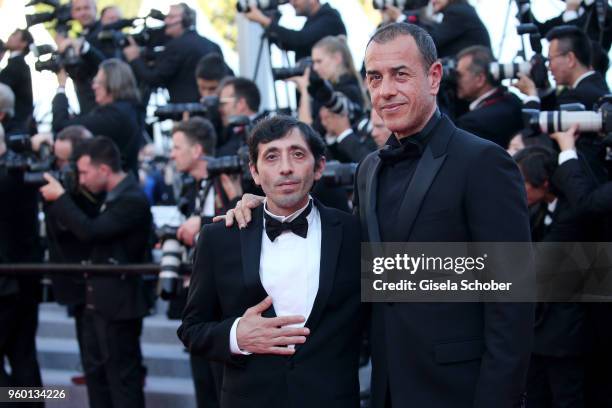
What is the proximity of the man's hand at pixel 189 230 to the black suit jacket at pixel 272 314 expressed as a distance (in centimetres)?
204

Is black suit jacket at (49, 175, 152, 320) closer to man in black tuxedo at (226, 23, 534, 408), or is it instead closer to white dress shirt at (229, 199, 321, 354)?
white dress shirt at (229, 199, 321, 354)

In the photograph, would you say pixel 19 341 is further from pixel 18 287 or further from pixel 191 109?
pixel 191 109

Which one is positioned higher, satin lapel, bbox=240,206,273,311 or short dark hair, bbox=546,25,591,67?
short dark hair, bbox=546,25,591,67

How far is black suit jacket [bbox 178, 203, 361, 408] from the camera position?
3055 mm

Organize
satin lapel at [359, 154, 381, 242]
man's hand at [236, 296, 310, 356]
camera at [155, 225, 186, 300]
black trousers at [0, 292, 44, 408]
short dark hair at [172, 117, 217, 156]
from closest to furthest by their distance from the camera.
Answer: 1. satin lapel at [359, 154, 381, 242]
2. man's hand at [236, 296, 310, 356]
3. camera at [155, 225, 186, 300]
4. short dark hair at [172, 117, 217, 156]
5. black trousers at [0, 292, 44, 408]

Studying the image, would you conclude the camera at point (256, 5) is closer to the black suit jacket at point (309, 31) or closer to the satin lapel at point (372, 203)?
the black suit jacket at point (309, 31)

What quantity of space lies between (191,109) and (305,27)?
1.21 m

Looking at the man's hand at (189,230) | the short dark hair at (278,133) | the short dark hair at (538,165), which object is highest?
the short dark hair at (278,133)

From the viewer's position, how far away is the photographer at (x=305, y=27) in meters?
6.97

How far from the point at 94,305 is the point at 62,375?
1.76 meters

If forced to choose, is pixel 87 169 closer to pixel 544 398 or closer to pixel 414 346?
pixel 544 398

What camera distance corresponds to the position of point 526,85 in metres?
5.36

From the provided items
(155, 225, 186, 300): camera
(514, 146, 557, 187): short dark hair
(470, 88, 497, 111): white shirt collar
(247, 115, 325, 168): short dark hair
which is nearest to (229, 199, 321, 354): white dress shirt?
(247, 115, 325, 168): short dark hair

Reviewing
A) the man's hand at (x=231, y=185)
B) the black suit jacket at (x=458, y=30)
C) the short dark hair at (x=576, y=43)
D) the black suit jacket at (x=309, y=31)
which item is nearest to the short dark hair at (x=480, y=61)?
the short dark hair at (x=576, y=43)
